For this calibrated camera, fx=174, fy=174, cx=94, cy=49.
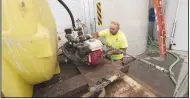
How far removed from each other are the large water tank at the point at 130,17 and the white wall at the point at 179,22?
25.1 inches

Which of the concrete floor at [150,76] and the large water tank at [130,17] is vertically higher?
the large water tank at [130,17]

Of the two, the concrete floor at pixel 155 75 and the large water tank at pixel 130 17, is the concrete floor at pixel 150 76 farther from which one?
the large water tank at pixel 130 17

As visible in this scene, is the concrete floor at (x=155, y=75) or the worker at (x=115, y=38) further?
the worker at (x=115, y=38)

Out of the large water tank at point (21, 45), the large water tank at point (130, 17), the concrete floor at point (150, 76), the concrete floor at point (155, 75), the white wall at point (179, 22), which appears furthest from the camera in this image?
the white wall at point (179, 22)

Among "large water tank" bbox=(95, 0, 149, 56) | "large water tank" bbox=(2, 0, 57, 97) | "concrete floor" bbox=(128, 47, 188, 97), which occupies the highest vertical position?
"large water tank" bbox=(95, 0, 149, 56)

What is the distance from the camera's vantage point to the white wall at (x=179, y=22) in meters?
3.70

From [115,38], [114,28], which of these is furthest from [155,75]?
[114,28]

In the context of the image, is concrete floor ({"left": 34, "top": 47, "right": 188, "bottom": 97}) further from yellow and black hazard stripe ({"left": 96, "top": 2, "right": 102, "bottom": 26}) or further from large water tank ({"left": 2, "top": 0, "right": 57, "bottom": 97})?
yellow and black hazard stripe ({"left": 96, "top": 2, "right": 102, "bottom": 26})

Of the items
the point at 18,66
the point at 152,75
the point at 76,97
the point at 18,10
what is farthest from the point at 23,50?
the point at 152,75

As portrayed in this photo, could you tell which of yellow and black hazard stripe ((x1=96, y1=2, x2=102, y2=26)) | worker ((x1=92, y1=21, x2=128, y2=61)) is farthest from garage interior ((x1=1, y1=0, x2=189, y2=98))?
worker ((x1=92, y1=21, x2=128, y2=61))

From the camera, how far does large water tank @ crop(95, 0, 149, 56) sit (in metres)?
3.45

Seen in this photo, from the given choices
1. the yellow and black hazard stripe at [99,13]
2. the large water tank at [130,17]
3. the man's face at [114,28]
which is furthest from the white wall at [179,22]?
the man's face at [114,28]

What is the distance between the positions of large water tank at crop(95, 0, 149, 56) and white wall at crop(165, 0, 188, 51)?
0.64 meters

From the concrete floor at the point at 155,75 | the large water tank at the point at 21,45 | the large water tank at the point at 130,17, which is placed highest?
the large water tank at the point at 130,17
